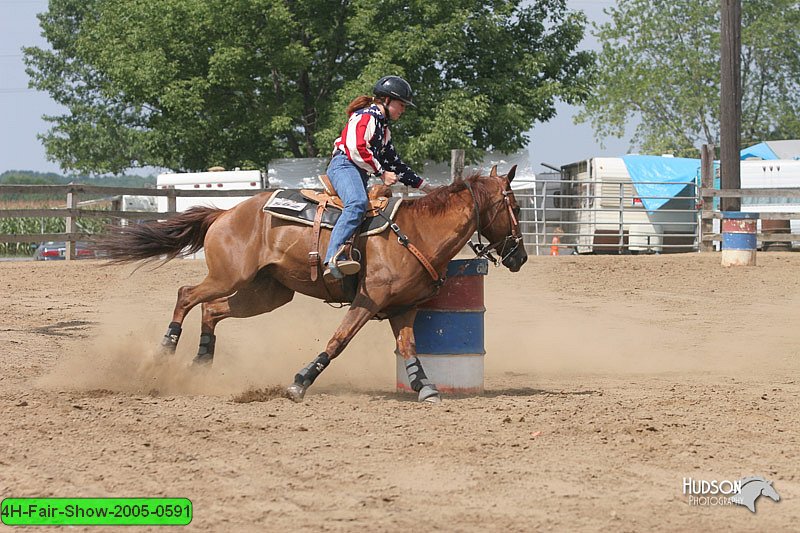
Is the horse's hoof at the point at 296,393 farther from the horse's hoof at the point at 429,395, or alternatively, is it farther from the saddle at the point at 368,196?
the saddle at the point at 368,196

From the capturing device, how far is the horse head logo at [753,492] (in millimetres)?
4836

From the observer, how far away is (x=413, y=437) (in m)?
6.10

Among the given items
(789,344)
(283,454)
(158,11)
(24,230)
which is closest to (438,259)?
(283,454)

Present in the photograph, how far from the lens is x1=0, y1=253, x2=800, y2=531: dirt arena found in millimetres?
4723

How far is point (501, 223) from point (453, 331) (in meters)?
0.89

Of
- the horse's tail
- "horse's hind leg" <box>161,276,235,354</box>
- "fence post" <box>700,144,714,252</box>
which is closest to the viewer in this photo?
"horse's hind leg" <box>161,276,235,354</box>

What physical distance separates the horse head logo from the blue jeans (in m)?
3.37

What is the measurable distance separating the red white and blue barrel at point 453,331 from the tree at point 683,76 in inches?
1758

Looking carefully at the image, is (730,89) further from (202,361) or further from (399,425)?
(399,425)

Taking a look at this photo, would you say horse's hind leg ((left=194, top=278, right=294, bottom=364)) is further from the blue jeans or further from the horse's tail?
the blue jeans

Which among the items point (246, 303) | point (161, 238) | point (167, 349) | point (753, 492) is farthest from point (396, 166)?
point (753, 492)

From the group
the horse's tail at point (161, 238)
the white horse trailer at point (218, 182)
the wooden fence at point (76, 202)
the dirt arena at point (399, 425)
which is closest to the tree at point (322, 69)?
the white horse trailer at point (218, 182)

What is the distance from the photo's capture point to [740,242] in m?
18.5

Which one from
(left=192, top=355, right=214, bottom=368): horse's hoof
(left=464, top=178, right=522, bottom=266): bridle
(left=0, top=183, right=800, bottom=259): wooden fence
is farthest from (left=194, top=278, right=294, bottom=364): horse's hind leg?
(left=0, top=183, right=800, bottom=259): wooden fence
